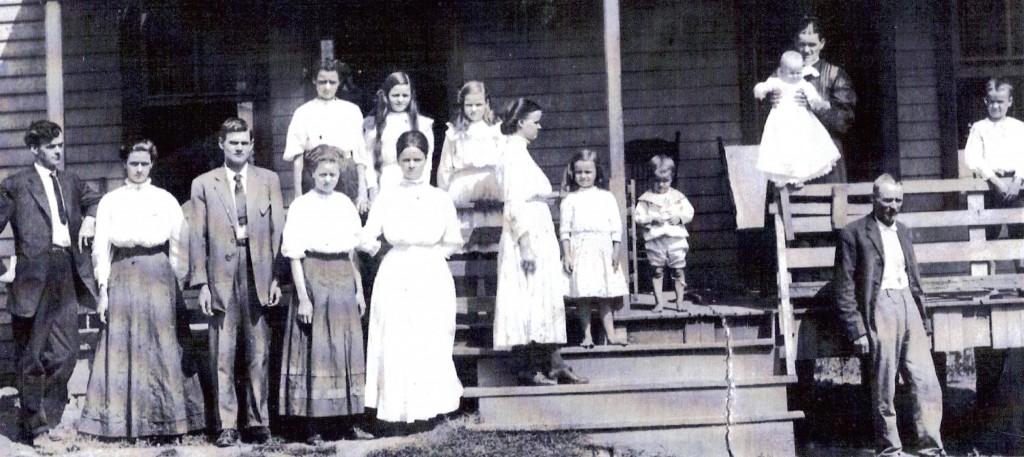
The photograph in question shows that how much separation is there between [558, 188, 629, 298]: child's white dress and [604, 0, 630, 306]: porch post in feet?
1.48

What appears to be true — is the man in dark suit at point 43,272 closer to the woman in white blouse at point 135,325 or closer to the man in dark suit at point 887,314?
the woman in white blouse at point 135,325

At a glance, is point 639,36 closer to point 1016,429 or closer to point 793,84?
point 793,84

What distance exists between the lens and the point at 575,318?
800cm

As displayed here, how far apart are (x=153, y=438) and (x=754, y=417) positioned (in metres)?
4.08

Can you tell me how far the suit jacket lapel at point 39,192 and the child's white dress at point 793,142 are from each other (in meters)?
5.30

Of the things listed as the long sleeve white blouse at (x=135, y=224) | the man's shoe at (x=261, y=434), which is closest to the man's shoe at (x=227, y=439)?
the man's shoe at (x=261, y=434)

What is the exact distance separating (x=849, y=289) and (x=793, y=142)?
157 centimetres

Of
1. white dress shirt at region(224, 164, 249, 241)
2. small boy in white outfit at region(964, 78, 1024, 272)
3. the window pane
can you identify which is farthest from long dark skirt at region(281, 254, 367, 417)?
the window pane

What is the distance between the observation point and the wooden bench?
801cm

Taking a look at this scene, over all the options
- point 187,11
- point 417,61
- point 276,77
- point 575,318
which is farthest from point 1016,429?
point 187,11

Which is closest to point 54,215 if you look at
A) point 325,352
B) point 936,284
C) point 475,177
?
point 325,352

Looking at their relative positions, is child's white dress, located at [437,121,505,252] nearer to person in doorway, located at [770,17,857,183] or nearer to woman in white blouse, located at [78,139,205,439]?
woman in white blouse, located at [78,139,205,439]

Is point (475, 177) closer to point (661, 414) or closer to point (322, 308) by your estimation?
point (322, 308)

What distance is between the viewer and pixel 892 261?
763 cm
